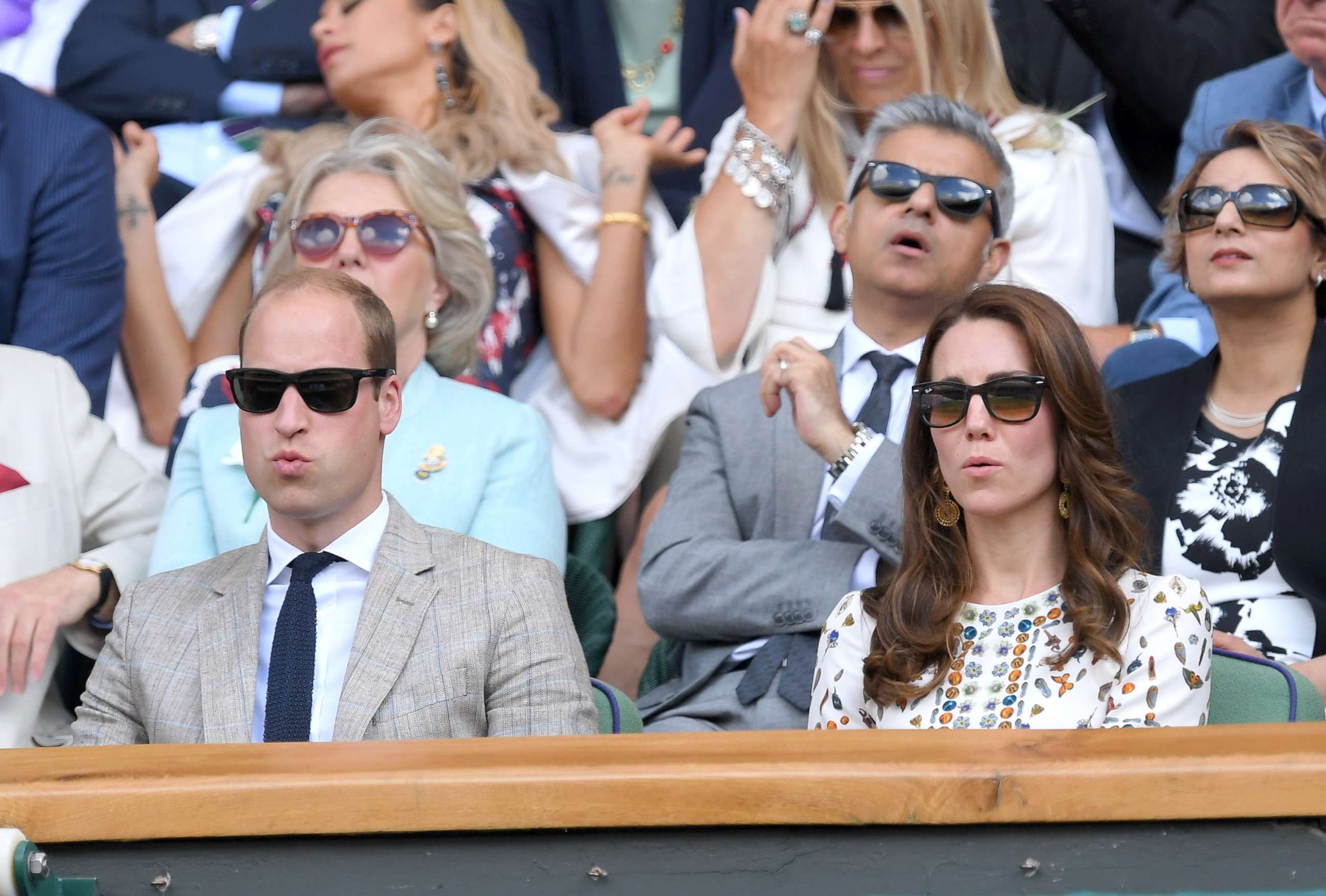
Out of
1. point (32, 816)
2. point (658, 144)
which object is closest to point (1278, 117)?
point (658, 144)

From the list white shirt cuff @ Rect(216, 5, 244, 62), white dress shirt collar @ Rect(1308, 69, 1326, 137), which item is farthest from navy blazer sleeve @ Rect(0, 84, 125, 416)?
white dress shirt collar @ Rect(1308, 69, 1326, 137)

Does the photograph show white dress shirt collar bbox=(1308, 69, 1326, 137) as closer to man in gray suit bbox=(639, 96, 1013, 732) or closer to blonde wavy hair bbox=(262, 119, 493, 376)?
man in gray suit bbox=(639, 96, 1013, 732)

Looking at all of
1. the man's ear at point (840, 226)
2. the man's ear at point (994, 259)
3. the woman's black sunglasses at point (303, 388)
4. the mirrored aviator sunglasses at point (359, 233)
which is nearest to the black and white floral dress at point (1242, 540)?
the man's ear at point (994, 259)

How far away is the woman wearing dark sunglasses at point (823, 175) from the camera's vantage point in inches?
139

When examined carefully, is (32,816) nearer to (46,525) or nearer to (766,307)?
(46,525)

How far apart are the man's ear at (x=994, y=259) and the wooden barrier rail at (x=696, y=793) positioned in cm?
158

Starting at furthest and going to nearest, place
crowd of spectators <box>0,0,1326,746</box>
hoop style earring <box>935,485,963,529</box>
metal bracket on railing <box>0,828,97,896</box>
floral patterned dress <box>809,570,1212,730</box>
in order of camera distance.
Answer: hoop style earring <box>935,485,963,529</box> < crowd of spectators <box>0,0,1326,746</box> < floral patterned dress <box>809,570,1212,730</box> < metal bracket on railing <box>0,828,97,896</box>

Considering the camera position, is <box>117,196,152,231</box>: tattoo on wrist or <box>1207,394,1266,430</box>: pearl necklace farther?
<box>117,196,152,231</box>: tattoo on wrist

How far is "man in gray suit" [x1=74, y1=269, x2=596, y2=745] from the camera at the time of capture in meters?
2.18

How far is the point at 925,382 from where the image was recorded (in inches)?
93.8

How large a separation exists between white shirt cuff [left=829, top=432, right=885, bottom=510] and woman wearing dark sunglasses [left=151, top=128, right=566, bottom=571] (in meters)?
0.53

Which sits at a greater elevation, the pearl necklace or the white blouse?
the pearl necklace

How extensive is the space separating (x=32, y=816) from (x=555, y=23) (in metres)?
3.06

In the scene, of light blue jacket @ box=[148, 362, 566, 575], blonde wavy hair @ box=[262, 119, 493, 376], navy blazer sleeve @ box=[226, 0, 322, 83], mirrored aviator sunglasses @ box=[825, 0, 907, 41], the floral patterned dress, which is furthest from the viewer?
navy blazer sleeve @ box=[226, 0, 322, 83]
